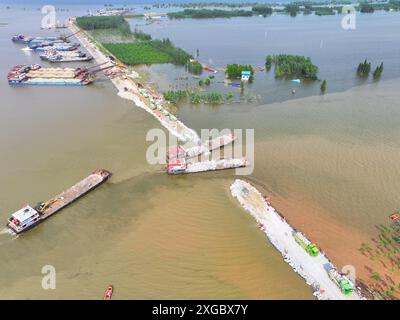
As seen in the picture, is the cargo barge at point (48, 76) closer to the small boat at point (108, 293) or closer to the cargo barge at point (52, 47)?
the cargo barge at point (52, 47)

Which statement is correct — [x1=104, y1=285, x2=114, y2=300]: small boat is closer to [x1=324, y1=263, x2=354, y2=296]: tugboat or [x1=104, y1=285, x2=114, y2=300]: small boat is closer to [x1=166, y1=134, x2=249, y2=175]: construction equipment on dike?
[x1=166, y1=134, x2=249, y2=175]: construction equipment on dike

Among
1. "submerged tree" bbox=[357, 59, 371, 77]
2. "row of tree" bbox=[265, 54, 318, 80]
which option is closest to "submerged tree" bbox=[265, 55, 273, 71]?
"row of tree" bbox=[265, 54, 318, 80]

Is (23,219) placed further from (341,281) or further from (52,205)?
(341,281)

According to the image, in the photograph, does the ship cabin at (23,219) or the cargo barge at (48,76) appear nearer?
the ship cabin at (23,219)

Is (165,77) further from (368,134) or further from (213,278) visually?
(213,278)

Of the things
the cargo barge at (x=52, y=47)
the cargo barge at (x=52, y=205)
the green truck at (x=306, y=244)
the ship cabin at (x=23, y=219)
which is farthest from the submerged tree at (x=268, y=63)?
the ship cabin at (x=23, y=219)
